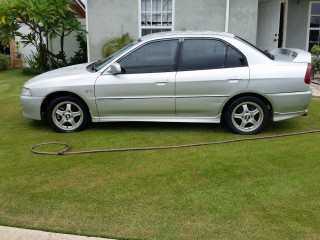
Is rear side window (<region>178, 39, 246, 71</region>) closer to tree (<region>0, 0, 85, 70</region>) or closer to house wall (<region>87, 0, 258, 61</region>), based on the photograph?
house wall (<region>87, 0, 258, 61</region>)

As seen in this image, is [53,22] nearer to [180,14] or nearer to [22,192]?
[180,14]

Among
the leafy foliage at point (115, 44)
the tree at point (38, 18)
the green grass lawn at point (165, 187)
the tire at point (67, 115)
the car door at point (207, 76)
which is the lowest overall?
the green grass lawn at point (165, 187)

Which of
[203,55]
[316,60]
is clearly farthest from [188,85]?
[316,60]

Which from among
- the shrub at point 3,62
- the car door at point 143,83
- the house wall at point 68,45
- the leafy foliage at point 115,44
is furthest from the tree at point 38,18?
the car door at point 143,83

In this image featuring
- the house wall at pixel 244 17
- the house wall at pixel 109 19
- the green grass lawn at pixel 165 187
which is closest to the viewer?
the green grass lawn at pixel 165 187

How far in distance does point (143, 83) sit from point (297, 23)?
10.00 m

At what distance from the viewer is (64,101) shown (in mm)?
6555

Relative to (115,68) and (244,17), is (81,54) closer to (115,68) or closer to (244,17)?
(244,17)

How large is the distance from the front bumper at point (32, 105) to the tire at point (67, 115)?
168 millimetres

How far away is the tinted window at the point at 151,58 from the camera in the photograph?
21.0ft

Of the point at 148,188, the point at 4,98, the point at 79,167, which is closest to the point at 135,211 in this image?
the point at 148,188

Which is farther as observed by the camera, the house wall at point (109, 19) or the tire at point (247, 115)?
the house wall at point (109, 19)

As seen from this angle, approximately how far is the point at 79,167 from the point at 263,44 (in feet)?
33.8

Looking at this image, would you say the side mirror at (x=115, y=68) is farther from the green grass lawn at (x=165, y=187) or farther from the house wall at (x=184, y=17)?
the house wall at (x=184, y=17)
